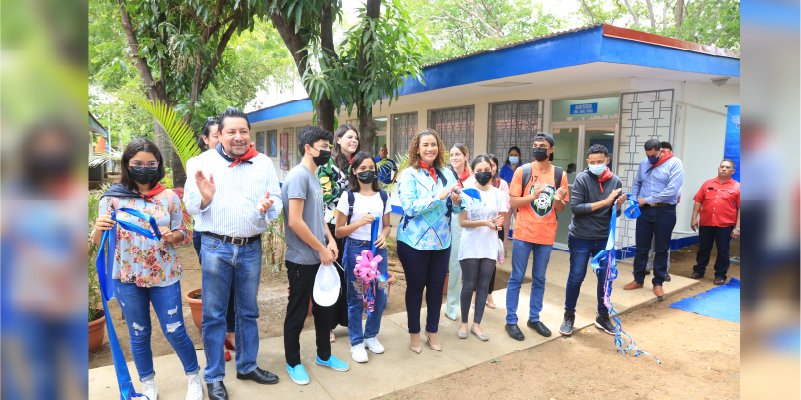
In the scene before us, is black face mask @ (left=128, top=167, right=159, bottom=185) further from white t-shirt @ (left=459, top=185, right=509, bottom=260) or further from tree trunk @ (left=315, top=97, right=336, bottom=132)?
tree trunk @ (left=315, top=97, right=336, bottom=132)

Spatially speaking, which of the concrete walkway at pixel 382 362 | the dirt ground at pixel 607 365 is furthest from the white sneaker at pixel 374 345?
the dirt ground at pixel 607 365

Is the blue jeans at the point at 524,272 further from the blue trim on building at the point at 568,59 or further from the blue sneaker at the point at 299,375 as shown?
the blue trim on building at the point at 568,59

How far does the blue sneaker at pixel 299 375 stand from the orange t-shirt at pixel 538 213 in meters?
1.96

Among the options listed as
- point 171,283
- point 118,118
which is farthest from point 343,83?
point 118,118

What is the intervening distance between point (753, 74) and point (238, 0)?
17.7 feet

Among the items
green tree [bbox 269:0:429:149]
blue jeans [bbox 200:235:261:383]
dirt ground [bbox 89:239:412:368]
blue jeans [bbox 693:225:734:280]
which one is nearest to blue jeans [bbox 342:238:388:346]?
blue jeans [bbox 200:235:261:383]

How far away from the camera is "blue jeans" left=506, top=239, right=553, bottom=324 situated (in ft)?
12.7

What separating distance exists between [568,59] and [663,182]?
66.2 inches

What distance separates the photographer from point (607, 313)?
13.7 ft

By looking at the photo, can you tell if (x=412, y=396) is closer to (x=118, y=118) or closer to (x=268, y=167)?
(x=268, y=167)

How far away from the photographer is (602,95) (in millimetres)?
6637

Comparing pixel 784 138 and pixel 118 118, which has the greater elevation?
pixel 118 118

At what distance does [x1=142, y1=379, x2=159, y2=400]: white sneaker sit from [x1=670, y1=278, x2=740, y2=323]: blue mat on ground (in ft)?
15.3

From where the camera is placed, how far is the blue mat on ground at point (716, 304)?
4.62 m
